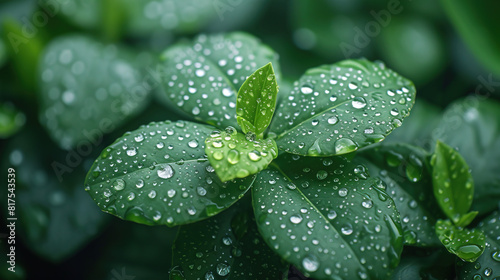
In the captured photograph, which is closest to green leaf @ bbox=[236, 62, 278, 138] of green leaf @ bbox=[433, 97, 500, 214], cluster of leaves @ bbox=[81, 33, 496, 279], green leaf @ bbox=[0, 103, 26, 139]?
cluster of leaves @ bbox=[81, 33, 496, 279]

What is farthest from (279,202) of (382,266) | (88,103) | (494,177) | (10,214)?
(10,214)

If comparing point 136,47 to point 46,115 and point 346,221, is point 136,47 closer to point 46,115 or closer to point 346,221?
point 46,115

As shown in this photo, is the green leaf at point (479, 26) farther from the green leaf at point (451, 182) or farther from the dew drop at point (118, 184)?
the dew drop at point (118, 184)

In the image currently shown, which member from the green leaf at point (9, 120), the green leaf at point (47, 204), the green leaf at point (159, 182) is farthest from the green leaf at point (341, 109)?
the green leaf at point (9, 120)

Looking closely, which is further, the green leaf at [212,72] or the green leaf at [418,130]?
the green leaf at [418,130]

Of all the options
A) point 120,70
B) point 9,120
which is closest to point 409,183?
point 120,70

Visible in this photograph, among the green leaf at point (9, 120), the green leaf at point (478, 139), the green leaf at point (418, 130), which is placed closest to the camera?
the green leaf at point (478, 139)

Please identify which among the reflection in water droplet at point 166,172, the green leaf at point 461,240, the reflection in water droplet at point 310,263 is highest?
the reflection in water droplet at point 166,172

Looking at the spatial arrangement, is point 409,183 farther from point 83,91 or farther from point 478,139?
point 83,91
